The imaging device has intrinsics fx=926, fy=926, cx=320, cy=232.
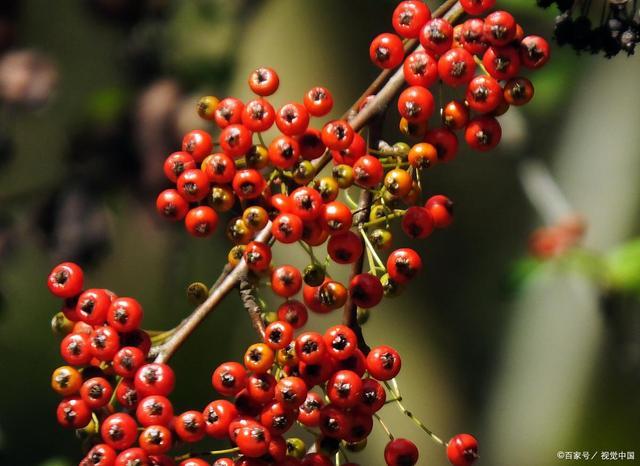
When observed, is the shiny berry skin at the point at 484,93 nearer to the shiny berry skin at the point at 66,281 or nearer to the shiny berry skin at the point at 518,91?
the shiny berry skin at the point at 518,91

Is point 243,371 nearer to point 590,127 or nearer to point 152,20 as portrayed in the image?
point 152,20

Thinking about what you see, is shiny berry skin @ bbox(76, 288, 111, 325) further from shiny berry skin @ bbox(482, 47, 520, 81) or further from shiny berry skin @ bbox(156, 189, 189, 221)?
shiny berry skin @ bbox(482, 47, 520, 81)

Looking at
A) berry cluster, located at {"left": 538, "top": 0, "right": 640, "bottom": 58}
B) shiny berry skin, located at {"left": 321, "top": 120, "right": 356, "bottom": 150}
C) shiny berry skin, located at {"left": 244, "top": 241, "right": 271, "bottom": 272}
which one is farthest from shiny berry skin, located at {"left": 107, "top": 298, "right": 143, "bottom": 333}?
berry cluster, located at {"left": 538, "top": 0, "right": 640, "bottom": 58}

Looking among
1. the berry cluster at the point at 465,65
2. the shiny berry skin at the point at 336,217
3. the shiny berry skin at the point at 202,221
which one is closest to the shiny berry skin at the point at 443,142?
the berry cluster at the point at 465,65

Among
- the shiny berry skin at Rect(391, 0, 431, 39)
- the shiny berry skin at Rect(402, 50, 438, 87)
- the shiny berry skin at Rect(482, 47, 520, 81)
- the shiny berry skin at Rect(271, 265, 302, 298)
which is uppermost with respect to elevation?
the shiny berry skin at Rect(391, 0, 431, 39)

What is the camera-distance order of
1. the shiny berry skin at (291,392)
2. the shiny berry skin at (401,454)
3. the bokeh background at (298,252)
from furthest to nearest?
1. the bokeh background at (298,252)
2. the shiny berry skin at (401,454)
3. the shiny berry skin at (291,392)

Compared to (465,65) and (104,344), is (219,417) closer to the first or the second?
(104,344)

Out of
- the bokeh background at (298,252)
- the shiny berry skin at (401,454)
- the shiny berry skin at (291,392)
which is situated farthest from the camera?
the bokeh background at (298,252)
